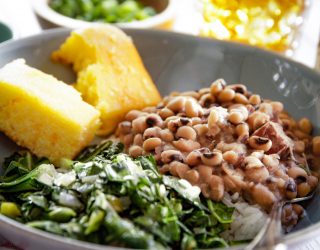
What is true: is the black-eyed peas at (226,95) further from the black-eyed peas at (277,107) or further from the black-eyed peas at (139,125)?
the black-eyed peas at (139,125)

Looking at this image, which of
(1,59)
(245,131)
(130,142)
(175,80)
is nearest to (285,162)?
(245,131)

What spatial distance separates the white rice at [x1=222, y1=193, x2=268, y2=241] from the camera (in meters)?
1.93

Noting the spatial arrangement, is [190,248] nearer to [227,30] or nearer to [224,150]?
[224,150]

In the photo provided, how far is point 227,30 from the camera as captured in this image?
10.8 ft

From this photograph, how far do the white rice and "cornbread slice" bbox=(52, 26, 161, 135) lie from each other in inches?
27.4

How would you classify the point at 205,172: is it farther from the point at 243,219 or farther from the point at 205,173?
the point at 243,219

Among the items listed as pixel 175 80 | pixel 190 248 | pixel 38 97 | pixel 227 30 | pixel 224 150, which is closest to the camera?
pixel 190 248

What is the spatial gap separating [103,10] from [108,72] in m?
1.09

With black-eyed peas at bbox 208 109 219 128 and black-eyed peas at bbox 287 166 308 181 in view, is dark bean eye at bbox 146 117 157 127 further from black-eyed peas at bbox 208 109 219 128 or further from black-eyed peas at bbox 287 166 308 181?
black-eyed peas at bbox 287 166 308 181

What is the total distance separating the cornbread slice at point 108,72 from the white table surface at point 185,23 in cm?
85

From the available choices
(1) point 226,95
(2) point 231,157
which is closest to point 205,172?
(2) point 231,157

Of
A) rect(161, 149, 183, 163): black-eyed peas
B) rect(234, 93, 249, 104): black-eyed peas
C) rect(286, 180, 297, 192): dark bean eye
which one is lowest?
rect(286, 180, 297, 192): dark bean eye

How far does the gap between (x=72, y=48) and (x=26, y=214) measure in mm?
1029

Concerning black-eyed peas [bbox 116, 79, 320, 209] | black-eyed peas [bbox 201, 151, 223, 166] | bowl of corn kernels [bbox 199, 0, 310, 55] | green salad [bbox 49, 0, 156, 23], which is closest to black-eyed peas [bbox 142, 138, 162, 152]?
black-eyed peas [bbox 116, 79, 320, 209]
